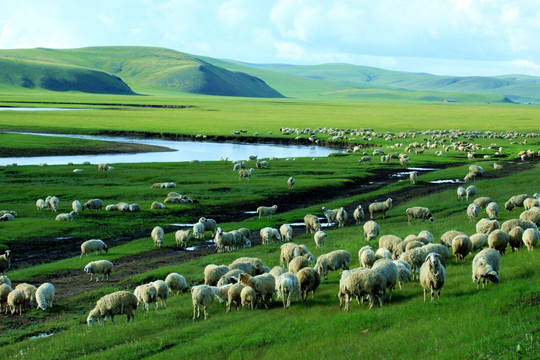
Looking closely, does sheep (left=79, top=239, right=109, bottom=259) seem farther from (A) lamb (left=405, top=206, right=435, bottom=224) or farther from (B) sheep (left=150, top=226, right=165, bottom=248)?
(A) lamb (left=405, top=206, right=435, bottom=224)

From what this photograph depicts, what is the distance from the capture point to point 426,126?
116m

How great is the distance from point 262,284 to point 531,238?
342 inches

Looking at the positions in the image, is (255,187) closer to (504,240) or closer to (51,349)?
(504,240)

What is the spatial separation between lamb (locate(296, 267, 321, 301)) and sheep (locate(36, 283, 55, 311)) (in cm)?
854

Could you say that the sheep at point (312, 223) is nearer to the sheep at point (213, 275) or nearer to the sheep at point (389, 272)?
the sheep at point (213, 275)

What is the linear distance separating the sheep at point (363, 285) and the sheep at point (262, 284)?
2.46 meters

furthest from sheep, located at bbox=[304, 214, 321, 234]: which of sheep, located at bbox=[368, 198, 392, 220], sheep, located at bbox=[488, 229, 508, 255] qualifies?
sheep, located at bbox=[488, 229, 508, 255]

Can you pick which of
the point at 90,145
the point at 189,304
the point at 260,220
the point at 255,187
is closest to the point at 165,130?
the point at 90,145

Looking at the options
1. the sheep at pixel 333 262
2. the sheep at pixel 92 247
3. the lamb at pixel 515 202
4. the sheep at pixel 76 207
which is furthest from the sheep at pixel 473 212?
the sheep at pixel 76 207

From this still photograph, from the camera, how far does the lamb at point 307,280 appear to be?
53.9ft

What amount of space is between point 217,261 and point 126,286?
4052mm

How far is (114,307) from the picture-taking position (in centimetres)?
1680

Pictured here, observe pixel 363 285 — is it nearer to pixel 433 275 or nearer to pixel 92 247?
pixel 433 275

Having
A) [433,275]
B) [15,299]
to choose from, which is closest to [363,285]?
[433,275]
